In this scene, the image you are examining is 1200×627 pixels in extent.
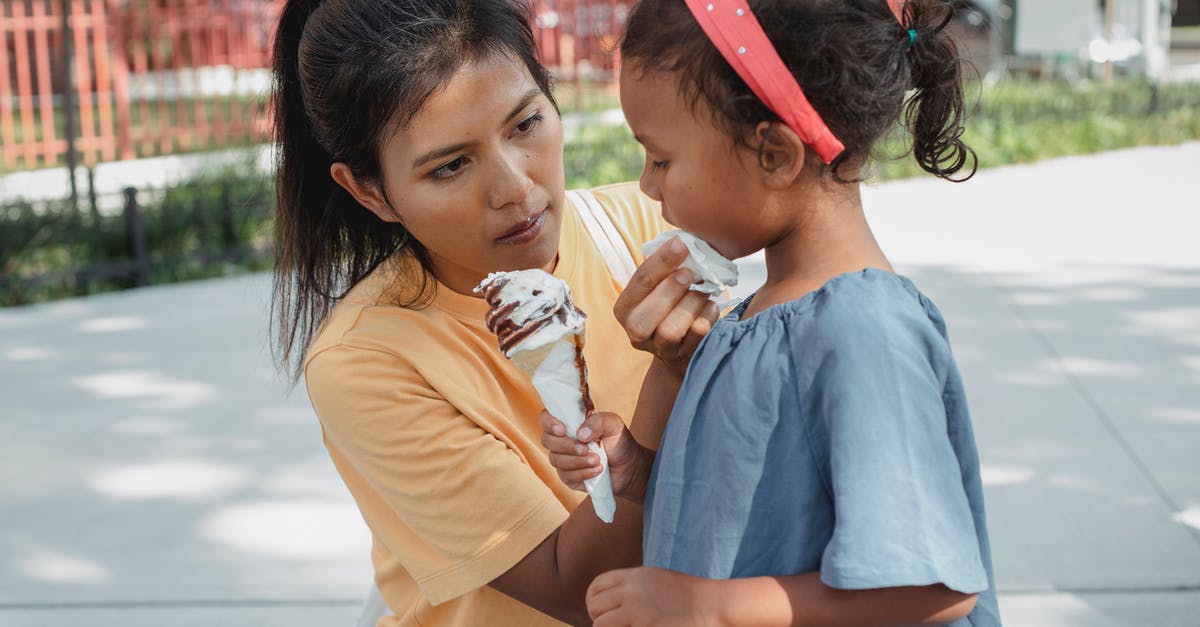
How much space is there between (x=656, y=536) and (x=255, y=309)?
5132 millimetres

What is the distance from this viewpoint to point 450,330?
6.56 ft

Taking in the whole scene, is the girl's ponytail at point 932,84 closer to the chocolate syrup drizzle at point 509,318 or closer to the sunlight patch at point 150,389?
the chocolate syrup drizzle at point 509,318

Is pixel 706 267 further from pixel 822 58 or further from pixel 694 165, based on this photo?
pixel 822 58

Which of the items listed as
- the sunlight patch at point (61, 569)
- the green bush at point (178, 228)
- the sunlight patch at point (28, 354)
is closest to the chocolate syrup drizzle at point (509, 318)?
the sunlight patch at point (61, 569)

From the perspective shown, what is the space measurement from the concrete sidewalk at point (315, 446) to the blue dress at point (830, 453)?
201 cm

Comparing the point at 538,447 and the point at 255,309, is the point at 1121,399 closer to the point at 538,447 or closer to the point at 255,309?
the point at 538,447

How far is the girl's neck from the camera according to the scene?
59.7 inches

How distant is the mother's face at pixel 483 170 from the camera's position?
1.90 m

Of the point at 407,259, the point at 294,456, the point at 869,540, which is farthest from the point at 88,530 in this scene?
the point at 869,540

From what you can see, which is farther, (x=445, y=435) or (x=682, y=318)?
(x=445, y=435)

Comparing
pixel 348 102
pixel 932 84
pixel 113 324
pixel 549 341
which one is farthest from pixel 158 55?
pixel 932 84

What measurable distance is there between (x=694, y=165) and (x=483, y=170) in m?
0.48

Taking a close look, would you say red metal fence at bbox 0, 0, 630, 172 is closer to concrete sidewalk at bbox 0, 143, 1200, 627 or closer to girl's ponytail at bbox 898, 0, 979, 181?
concrete sidewalk at bbox 0, 143, 1200, 627

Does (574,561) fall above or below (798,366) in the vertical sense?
below
